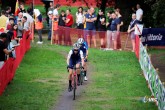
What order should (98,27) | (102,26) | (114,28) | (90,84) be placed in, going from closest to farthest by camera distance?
(90,84) < (114,28) < (102,26) < (98,27)

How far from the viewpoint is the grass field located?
17.8m

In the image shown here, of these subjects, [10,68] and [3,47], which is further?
[10,68]

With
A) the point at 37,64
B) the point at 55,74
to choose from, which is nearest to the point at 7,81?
the point at 55,74

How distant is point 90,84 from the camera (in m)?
21.4

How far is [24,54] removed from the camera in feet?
91.3

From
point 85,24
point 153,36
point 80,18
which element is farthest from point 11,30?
point 153,36

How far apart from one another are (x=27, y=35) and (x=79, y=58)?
34.0 feet

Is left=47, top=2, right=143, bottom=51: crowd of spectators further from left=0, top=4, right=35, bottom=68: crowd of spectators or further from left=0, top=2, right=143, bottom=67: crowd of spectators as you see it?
left=0, top=4, right=35, bottom=68: crowd of spectators

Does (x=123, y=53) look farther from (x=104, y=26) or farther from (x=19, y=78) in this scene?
(x=19, y=78)

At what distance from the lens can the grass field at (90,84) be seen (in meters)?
17.8

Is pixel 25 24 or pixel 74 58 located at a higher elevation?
pixel 25 24

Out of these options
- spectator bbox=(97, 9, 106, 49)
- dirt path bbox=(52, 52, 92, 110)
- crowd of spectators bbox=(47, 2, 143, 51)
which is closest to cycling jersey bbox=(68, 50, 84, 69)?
dirt path bbox=(52, 52, 92, 110)

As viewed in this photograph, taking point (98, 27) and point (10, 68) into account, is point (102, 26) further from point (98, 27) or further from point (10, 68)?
point (10, 68)

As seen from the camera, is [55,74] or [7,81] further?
[55,74]
